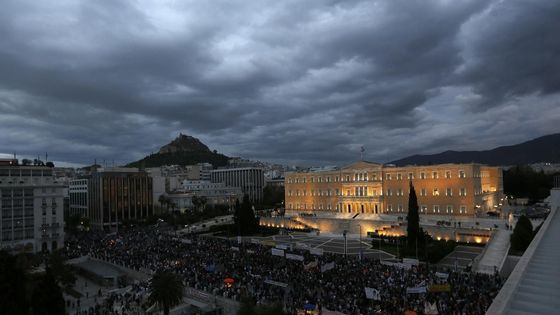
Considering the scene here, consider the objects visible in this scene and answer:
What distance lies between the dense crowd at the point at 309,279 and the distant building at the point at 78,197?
58.8 m

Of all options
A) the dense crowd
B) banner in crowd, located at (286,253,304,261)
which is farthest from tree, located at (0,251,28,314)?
banner in crowd, located at (286,253,304,261)

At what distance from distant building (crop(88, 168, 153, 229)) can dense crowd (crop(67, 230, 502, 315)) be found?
155 feet

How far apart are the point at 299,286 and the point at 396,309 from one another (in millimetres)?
7744

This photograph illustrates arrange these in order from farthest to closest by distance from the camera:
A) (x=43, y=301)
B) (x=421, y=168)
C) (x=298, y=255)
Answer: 1. (x=421, y=168)
2. (x=298, y=255)
3. (x=43, y=301)

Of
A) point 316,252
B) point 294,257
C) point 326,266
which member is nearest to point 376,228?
point 316,252

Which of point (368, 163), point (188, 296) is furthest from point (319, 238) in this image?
point (188, 296)

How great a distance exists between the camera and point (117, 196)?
302ft

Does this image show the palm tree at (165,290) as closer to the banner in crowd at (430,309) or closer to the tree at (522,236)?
the banner in crowd at (430,309)

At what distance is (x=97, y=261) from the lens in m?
46.0

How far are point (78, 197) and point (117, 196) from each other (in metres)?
18.8

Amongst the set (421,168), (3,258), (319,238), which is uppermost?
(421,168)

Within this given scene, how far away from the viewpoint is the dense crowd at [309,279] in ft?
79.3

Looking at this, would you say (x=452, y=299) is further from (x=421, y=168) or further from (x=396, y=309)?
(x=421, y=168)

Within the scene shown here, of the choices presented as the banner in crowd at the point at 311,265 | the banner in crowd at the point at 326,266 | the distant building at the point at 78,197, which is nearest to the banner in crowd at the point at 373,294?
the banner in crowd at the point at 326,266
